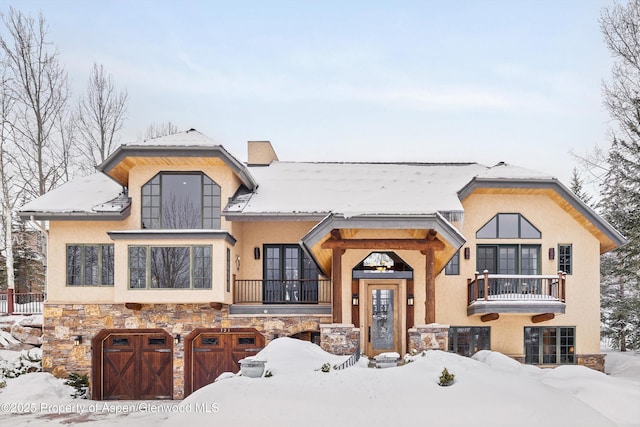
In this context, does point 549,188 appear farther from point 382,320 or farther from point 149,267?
point 149,267

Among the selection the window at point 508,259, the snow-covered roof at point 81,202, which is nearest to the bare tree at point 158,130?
the snow-covered roof at point 81,202

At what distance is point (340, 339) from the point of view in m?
13.2

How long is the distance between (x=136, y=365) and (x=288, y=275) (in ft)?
18.8

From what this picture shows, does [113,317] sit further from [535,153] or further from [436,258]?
[535,153]

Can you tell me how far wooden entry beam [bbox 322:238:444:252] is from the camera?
13.3 m

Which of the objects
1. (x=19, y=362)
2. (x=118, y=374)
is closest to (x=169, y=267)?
(x=118, y=374)

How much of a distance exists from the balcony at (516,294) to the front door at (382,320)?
8.81ft

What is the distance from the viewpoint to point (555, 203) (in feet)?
53.5

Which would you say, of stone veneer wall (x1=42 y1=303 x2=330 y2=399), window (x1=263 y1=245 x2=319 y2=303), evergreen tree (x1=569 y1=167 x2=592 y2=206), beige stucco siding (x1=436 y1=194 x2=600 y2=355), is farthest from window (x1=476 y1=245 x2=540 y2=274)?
evergreen tree (x1=569 y1=167 x2=592 y2=206)

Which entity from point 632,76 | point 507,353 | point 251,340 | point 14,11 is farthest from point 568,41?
point 14,11

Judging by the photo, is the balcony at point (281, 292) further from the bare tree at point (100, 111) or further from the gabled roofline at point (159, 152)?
the bare tree at point (100, 111)

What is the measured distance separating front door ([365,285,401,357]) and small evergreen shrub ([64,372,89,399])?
8884 mm

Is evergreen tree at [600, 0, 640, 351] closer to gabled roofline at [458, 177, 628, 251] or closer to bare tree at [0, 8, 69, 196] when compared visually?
gabled roofline at [458, 177, 628, 251]

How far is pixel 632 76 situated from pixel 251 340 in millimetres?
17209
